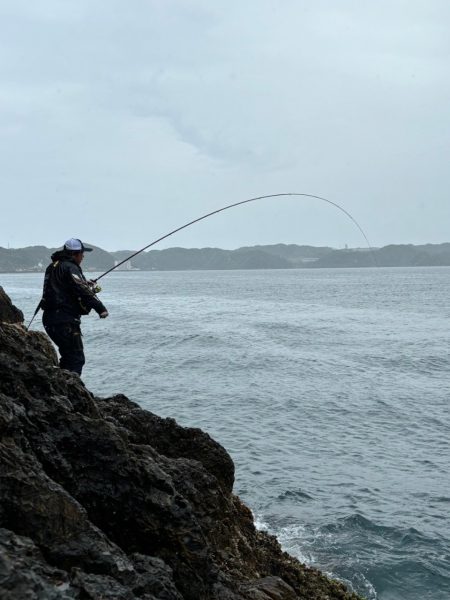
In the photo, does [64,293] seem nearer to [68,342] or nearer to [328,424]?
[68,342]

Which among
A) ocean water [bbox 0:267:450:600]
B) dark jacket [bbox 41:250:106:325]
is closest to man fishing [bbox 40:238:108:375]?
dark jacket [bbox 41:250:106:325]

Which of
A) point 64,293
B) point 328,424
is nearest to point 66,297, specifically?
point 64,293

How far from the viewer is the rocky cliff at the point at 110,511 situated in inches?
137

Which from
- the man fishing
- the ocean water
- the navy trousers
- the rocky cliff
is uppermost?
the man fishing

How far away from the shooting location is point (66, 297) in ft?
25.0

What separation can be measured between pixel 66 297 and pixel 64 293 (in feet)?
0.18

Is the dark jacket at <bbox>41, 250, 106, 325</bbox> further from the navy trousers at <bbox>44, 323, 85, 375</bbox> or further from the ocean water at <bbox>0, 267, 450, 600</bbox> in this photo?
the ocean water at <bbox>0, 267, 450, 600</bbox>

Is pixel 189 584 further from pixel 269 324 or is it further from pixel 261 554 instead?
pixel 269 324

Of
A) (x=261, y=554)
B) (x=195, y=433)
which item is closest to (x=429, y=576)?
(x=261, y=554)

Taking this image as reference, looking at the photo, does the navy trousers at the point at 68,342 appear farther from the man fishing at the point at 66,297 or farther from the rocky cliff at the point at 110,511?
the rocky cliff at the point at 110,511

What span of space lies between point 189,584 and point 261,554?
8.42 ft

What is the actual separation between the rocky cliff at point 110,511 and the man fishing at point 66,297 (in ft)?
4.16

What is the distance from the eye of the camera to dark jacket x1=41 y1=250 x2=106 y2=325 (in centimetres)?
753

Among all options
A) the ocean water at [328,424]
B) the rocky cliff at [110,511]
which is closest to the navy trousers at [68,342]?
the rocky cliff at [110,511]
